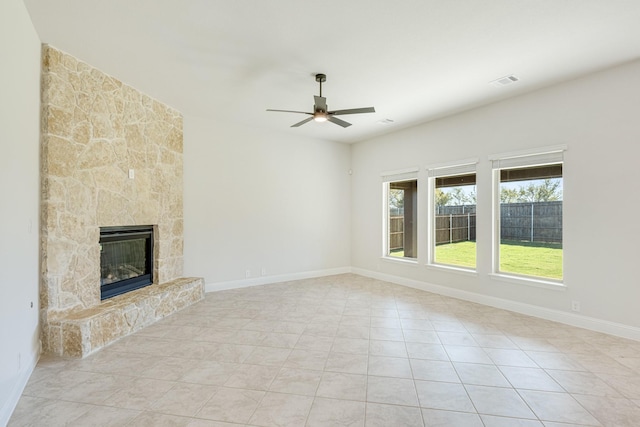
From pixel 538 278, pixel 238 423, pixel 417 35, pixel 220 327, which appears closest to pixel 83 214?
pixel 220 327

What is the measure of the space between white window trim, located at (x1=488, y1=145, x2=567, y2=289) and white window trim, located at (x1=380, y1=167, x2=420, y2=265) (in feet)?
4.70

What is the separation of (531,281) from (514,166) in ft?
5.22

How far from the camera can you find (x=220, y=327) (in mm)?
3736

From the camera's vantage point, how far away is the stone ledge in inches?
117

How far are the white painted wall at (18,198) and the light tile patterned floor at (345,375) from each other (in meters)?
0.30

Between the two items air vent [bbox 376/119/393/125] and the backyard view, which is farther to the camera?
air vent [bbox 376/119/393/125]

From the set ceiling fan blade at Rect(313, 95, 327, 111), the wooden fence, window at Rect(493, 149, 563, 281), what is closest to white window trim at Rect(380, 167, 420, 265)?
the wooden fence

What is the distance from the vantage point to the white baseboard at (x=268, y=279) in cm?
541

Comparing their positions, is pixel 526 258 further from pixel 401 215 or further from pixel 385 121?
pixel 385 121

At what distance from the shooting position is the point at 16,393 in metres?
2.26

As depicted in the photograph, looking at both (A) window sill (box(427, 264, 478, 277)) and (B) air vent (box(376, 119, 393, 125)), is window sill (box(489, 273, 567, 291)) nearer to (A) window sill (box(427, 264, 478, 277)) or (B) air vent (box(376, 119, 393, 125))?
(A) window sill (box(427, 264, 478, 277))

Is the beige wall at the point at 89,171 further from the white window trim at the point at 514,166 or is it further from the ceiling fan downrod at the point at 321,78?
the white window trim at the point at 514,166

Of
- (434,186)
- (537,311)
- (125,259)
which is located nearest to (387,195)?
(434,186)

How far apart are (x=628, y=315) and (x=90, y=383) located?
528 cm
